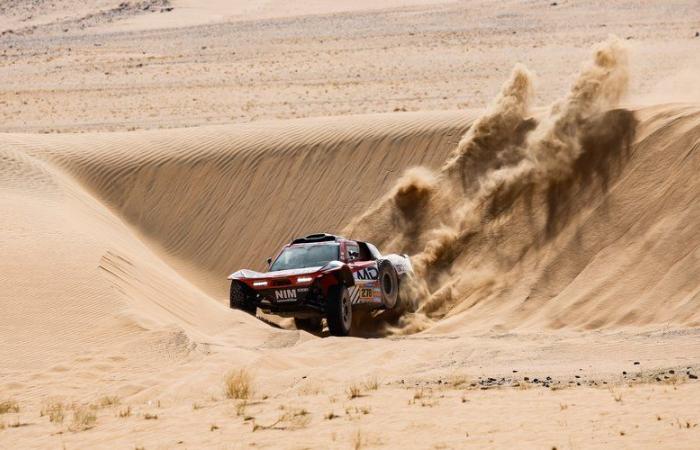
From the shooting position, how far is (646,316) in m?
14.6

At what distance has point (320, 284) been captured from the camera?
48.2ft

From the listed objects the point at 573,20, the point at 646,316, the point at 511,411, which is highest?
the point at 573,20

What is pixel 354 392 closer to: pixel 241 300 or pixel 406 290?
pixel 241 300

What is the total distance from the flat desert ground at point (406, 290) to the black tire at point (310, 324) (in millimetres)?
373

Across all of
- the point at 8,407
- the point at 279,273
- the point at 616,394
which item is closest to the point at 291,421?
the point at 616,394

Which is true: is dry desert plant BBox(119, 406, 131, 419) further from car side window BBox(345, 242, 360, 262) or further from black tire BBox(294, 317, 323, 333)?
black tire BBox(294, 317, 323, 333)

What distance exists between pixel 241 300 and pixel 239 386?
4.34m

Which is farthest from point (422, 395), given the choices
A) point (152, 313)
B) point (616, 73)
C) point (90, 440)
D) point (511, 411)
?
point (616, 73)

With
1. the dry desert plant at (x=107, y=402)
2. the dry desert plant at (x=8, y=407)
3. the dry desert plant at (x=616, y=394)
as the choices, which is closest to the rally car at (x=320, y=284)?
the dry desert plant at (x=107, y=402)

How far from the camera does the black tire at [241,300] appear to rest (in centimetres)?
1515

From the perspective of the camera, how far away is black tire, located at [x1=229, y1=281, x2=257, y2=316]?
596 inches

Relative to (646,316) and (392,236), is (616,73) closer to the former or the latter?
(392,236)

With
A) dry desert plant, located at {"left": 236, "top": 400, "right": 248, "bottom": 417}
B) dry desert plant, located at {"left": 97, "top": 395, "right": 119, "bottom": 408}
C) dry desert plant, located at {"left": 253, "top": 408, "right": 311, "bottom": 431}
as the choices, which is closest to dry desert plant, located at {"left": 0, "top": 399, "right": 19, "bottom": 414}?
dry desert plant, located at {"left": 97, "top": 395, "right": 119, "bottom": 408}

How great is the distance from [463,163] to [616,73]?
3.17 metres
